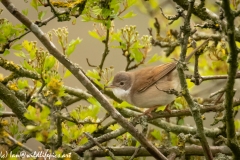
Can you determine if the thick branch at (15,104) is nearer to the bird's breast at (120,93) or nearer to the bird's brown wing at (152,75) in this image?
the bird's breast at (120,93)

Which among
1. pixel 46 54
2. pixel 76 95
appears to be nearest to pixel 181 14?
pixel 46 54

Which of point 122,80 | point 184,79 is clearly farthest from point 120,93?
point 184,79

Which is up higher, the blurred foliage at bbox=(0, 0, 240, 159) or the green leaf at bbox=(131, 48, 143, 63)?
the green leaf at bbox=(131, 48, 143, 63)

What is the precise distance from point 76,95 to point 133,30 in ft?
1.91

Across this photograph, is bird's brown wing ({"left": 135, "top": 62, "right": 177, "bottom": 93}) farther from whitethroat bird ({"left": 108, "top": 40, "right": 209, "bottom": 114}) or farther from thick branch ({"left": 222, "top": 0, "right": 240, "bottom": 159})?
thick branch ({"left": 222, "top": 0, "right": 240, "bottom": 159})

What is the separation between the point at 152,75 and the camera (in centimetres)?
325

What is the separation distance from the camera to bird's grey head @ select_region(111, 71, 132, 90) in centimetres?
309

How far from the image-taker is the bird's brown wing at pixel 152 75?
3136mm

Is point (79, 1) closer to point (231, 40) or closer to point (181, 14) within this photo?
point (181, 14)

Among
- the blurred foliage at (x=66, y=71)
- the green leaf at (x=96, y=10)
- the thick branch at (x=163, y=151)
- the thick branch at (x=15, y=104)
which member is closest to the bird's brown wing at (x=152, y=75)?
the blurred foliage at (x=66, y=71)

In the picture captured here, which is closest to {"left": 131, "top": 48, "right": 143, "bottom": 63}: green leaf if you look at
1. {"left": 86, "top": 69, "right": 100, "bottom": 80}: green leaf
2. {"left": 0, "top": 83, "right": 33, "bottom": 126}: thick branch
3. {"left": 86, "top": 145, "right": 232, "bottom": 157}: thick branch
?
{"left": 86, "top": 69, "right": 100, "bottom": 80}: green leaf

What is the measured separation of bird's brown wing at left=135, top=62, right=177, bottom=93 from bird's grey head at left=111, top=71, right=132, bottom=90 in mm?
73

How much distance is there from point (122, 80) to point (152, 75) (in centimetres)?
25

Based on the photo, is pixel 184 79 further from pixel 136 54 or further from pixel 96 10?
pixel 136 54
